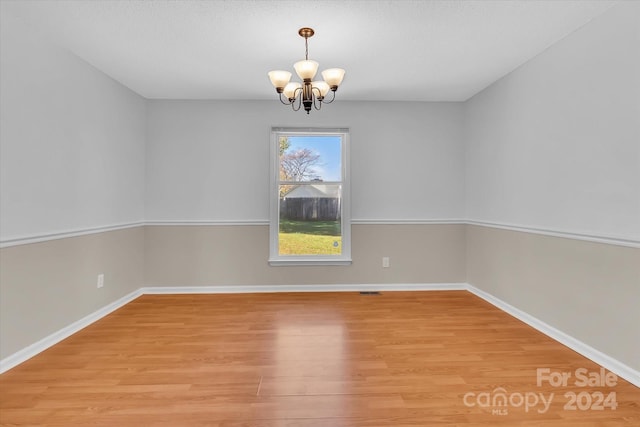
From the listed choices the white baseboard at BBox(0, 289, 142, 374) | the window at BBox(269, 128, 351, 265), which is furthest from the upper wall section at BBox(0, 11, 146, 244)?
the window at BBox(269, 128, 351, 265)

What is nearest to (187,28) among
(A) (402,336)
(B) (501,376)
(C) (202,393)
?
(C) (202,393)

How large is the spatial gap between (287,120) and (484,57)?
2248 mm

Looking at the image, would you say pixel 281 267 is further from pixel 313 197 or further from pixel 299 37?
pixel 299 37

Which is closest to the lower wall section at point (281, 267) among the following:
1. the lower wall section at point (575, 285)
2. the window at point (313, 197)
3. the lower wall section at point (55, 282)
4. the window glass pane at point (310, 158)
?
the window at point (313, 197)

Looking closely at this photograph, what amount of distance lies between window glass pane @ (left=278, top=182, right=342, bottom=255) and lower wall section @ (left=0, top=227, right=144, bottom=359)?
1814mm

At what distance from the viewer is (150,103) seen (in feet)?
13.5

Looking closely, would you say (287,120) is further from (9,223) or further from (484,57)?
(9,223)

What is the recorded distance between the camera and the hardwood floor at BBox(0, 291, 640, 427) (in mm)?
1729

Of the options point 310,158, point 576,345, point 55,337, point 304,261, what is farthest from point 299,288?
point 576,345

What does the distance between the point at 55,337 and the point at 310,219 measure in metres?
2.74

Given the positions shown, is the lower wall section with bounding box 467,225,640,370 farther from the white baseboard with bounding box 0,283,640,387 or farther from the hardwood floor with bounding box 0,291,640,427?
the hardwood floor with bounding box 0,291,640,427

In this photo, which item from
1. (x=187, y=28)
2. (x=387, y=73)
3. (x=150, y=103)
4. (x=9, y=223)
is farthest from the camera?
(x=150, y=103)

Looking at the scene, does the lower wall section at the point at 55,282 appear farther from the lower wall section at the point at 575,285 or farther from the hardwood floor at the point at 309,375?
the lower wall section at the point at 575,285

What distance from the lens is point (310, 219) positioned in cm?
430
